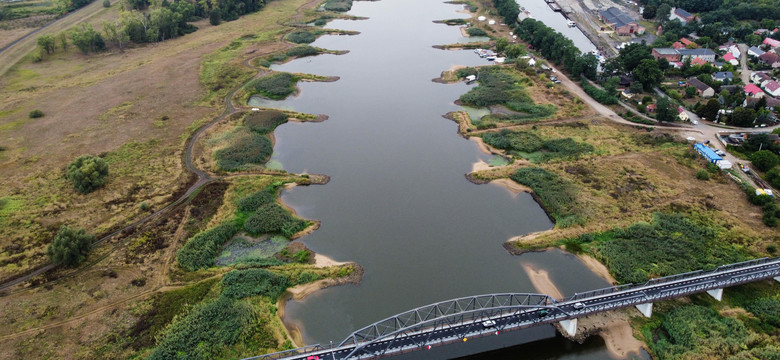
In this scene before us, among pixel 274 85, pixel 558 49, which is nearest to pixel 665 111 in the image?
pixel 558 49

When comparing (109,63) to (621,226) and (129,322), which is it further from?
(621,226)

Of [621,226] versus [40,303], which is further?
[621,226]

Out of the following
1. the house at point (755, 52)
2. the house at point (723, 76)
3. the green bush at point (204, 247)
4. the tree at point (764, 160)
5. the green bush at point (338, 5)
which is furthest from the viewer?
the green bush at point (338, 5)

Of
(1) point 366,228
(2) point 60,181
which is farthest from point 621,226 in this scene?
(2) point 60,181

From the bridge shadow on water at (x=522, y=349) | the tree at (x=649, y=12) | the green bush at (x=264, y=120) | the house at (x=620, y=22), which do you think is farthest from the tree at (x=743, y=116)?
the green bush at (x=264, y=120)

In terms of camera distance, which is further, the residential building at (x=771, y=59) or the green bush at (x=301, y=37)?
the green bush at (x=301, y=37)

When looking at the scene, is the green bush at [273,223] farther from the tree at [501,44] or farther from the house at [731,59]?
the house at [731,59]

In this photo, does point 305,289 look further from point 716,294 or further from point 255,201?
point 716,294
